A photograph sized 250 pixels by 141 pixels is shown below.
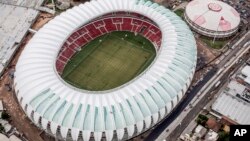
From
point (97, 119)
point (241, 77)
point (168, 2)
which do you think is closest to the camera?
point (97, 119)

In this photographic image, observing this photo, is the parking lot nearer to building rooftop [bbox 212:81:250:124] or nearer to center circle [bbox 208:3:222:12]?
center circle [bbox 208:3:222:12]

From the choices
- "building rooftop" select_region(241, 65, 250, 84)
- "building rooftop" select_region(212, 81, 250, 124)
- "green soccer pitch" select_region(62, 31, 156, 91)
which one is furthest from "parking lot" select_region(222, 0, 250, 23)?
"building rooftop" select_region(212, 81, 250, 124)

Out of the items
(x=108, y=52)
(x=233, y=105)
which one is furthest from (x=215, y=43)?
(x=108, y=52)

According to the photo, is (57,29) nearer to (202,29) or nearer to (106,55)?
(106,55)

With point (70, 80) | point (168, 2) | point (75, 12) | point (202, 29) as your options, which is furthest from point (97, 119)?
point (168, 2)

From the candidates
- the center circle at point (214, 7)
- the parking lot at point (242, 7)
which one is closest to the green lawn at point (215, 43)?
the center circle at point (214, 7)

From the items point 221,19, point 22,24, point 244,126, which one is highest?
point 22,24

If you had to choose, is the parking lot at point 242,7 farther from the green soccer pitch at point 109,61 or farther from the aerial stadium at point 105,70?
the green soccer pitch at point 109,61
